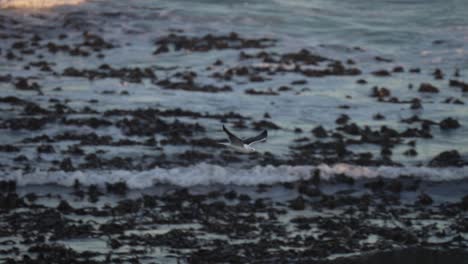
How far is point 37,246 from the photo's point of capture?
1609 centimetres

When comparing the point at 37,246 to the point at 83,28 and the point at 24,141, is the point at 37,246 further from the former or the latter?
the point at 83,28

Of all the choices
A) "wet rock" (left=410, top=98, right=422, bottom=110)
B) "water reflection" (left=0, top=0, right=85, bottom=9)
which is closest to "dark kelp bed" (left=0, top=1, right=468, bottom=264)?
"wet rock" (left=410, top=98, right=422, bottom=110)

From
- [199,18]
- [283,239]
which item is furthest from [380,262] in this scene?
[199,18]

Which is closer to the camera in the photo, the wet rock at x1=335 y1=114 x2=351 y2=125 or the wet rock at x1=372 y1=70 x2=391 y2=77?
the wet rock at x1=335 y1=114 x2=351 y2=125

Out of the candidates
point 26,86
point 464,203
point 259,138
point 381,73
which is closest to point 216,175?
point 259,138

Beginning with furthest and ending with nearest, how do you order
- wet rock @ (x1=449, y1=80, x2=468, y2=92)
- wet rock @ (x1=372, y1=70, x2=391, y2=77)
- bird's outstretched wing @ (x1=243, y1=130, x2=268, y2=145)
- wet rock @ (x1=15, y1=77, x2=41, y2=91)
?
wet rock @ (x1=372, y1=70, x2=391, y2=77), wet rock @ (x1=449, y1=80, x2=468, y2=92), wet rock @ (x1=15, y1=77, x2=41, y2=91), bird's outstretched wing @ (x1=243, y1=130, x2=268, y2=145)

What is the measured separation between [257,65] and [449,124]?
902 centimetres

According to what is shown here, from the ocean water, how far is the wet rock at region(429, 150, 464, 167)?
30cm

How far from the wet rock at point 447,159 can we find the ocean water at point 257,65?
30cm

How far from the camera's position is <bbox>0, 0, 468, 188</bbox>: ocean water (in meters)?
22.9

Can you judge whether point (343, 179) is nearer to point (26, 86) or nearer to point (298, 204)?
point (298, 204)

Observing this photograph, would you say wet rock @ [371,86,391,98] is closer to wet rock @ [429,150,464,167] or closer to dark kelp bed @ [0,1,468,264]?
dark kelp bed @ [0,1,468,264]

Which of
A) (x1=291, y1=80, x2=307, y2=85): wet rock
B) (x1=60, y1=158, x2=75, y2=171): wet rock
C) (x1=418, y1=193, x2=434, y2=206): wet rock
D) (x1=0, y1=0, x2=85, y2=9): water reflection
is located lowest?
(x1=418, y1=193, x2=434, y2=206): wet rock

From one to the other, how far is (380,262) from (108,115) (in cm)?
1259
